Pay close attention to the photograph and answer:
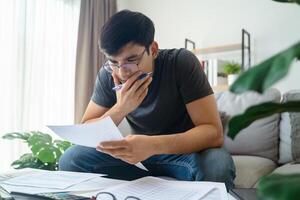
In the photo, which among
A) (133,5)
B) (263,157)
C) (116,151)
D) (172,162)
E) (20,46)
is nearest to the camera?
(116,151)

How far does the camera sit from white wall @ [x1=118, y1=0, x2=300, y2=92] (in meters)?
2.41

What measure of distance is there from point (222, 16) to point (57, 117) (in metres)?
1.62

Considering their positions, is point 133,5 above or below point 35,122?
above

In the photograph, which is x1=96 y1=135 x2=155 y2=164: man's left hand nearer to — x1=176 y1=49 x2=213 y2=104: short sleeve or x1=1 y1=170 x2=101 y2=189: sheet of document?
x1=1 y1=170 x2=101 y2=189: sheet of document

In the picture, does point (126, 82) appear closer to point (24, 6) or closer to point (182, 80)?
point (182, 80)

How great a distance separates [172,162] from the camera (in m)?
1.14

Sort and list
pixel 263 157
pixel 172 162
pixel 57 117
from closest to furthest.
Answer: pixel 172 162 → pixel 263 157 → pixel 57 117

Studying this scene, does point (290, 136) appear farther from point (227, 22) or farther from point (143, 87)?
point (227, 22)

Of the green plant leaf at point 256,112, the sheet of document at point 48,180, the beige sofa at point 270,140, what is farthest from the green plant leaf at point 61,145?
the green plant leaf at point 256,112

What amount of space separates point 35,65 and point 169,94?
153 centimetres

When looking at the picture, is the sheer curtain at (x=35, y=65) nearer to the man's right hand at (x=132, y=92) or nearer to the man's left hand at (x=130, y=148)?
the man's right hand at (x=132, y=92)

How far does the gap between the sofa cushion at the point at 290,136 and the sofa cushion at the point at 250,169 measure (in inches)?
3.6

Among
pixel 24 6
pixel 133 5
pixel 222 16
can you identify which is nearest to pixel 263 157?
pixel 222 16

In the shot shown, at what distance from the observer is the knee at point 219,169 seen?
38.4 inches
